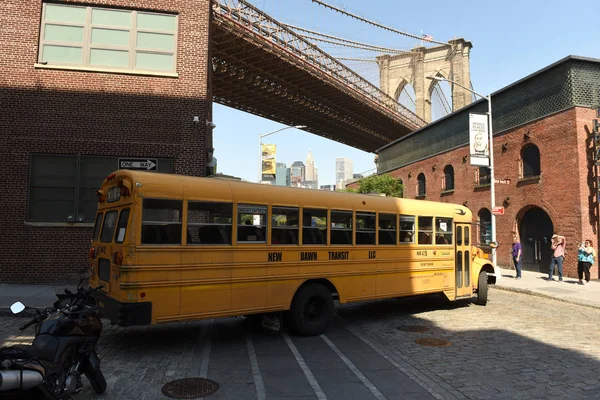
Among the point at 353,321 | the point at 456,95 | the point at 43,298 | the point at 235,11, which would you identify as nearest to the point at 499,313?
the point at 353,321

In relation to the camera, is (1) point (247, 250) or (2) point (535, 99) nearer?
(1) point (247, 250)

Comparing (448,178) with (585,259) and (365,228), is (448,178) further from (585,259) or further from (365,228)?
(365,228)

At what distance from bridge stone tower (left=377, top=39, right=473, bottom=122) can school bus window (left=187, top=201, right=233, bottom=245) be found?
5353cm

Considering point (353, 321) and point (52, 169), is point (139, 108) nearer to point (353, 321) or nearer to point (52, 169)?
point (52, 169)

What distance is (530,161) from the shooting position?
66.3 feet

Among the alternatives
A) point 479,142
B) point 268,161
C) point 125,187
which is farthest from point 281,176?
point 125,187

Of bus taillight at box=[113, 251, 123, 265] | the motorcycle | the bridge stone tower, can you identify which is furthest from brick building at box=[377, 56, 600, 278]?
the bridge stone tower

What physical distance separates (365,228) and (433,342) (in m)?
2.57

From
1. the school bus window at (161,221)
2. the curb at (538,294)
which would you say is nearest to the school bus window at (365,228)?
the school bus window at (161,221)

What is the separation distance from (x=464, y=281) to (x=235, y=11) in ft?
85.7

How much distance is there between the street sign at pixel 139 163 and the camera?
45.4 ft

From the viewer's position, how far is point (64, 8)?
1416cm

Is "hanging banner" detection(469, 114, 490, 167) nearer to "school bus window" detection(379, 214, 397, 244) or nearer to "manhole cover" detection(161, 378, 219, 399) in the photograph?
"school bus window" detection(379, 214, 397, 244)

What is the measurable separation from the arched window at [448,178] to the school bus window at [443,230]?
18787 mm
